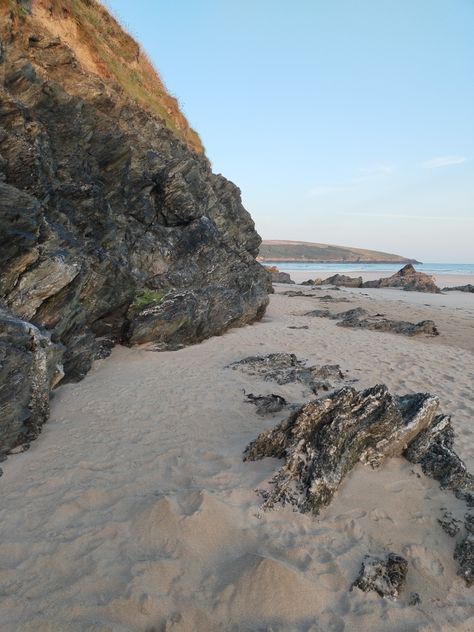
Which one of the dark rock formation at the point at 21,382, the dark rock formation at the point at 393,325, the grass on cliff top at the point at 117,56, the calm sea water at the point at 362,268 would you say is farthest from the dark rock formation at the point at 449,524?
the calm sea water at the point at 362,268

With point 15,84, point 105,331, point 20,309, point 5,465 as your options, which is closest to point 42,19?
point 15,84

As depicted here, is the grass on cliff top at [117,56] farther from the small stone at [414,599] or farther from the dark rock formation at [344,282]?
the dark rock formation at [344,282]

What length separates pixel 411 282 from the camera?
39.9m

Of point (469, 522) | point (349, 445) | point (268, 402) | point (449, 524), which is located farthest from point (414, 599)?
point (268, 402)

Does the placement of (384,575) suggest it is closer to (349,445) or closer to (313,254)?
(349,445)

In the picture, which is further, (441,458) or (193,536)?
(441,458)

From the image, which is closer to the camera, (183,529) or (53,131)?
(183,529)

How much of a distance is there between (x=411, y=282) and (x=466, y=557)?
3942 cm

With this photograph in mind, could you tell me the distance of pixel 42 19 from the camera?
663 inches

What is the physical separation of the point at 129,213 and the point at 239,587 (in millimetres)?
12141

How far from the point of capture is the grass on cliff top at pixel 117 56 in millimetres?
18325

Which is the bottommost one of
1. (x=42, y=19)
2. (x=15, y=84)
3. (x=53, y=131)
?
(x=53, y=131)

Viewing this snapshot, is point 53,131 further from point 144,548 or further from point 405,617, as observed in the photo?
point 405,617

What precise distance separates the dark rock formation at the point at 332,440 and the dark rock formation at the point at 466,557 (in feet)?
4.27
